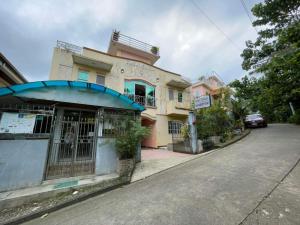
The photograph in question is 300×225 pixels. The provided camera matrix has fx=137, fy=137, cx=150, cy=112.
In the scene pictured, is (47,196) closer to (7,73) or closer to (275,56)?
(7,73)

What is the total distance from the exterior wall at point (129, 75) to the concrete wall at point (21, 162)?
579cm

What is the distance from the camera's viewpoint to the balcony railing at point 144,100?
463 inches

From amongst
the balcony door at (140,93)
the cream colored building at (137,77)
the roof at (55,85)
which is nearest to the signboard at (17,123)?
the roof at (55,85)

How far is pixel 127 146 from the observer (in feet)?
18.8

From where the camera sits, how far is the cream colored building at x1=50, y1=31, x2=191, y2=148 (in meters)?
9.64

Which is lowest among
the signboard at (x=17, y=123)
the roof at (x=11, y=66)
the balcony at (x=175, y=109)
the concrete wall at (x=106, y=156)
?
the concrete wall at (x=106, y=156)

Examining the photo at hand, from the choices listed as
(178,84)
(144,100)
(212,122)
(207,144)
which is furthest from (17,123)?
(178,84)

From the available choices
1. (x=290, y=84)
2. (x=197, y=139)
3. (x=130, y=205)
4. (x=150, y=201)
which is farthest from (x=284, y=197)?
(x=290, y=84)

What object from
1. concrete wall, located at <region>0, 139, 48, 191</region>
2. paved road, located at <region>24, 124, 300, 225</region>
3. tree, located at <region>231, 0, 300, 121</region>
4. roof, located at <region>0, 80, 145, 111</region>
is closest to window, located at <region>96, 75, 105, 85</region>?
roof, located at <region>0, 80, 145, 111</region>

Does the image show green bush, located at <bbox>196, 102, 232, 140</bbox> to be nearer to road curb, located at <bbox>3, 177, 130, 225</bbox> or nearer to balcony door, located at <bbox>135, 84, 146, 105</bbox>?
balcony door, located at <bbox>135, 84, 146, 105</bbox>

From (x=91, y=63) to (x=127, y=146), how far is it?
289 inches

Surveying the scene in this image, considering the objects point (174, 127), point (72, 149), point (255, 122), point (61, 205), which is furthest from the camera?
point (255, 122)

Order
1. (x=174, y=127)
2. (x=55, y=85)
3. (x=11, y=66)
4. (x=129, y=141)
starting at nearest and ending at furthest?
(x=55, y=85)
(x=129, y=141)
(x=11, y=66)
(x=174, y=127)

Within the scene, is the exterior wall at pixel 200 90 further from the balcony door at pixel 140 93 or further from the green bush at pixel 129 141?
the green bush at pixel 129 141
